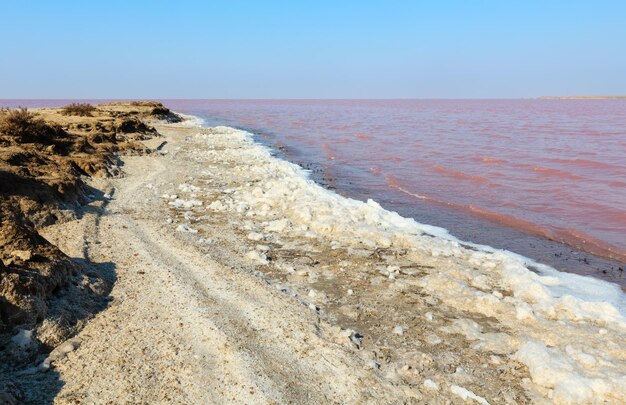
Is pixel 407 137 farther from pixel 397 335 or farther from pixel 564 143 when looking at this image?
pixel 397 335

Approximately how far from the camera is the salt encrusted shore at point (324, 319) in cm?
377

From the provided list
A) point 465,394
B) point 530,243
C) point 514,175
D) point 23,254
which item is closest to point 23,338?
point 23,254

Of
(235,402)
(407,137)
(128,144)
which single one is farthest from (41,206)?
(407,137)

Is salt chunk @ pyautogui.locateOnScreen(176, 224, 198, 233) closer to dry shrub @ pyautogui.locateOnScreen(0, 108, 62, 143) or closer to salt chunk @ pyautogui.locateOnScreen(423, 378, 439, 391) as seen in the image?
salt chunk @ pyautogui.locateOnScreen(423, 378, 439, 391)

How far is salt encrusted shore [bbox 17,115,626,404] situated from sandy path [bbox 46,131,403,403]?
0.02 m

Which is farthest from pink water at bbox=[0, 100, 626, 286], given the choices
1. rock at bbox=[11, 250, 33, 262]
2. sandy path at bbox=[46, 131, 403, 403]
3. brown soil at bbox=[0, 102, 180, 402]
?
rock at bbox=[11, 250, 33, 262]

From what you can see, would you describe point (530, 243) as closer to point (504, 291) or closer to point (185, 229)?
point (504, 291)

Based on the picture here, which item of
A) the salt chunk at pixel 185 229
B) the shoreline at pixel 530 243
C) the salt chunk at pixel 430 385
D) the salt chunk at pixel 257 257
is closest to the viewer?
the salt chunk at pixel 430 385

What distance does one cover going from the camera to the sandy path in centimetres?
360

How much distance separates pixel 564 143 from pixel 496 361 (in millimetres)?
25483

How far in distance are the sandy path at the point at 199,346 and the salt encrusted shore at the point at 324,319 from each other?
0.7 inches

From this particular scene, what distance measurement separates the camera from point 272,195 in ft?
33.6

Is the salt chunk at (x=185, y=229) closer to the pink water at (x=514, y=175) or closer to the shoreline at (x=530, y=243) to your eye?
the shoreline at (x=530, y=243)

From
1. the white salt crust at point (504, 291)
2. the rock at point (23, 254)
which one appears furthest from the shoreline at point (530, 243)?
the rock at point (23, 254)
